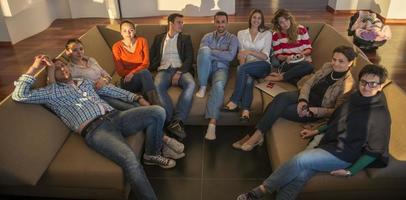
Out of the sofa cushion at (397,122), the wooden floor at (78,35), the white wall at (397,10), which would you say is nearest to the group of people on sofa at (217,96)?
the sofa cushion at (397,122)

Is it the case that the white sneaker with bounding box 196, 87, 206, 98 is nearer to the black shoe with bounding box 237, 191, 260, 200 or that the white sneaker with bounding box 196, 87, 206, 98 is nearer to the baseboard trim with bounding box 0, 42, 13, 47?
the black shoe with bounding box 237, 191, 260, 200

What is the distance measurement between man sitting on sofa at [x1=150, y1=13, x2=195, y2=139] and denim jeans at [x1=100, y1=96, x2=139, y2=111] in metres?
0.29

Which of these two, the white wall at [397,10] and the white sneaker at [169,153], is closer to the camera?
the white sneaker at [169,153]

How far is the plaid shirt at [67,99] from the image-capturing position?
221cm

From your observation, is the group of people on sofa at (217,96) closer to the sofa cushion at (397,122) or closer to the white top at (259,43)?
the white top at (259,43)

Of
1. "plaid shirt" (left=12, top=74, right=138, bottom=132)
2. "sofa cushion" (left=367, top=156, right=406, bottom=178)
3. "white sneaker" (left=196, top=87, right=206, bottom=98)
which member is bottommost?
"sofa cushion" (left=367, top=156, right=406, bottom=178)

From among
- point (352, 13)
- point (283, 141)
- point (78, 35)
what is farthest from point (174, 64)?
point (352, 13)

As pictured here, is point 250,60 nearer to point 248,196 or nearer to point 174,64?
point 174,64

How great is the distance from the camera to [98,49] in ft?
10.8

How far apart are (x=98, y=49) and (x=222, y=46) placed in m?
1.25

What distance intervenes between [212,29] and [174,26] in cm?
48

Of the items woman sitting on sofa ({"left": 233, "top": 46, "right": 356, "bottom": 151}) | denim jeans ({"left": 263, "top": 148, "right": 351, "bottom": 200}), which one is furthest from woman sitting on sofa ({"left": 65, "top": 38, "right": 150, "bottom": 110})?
denim jeans ({"left": 263, "top": 148, "right": 351, "bottom": 200})

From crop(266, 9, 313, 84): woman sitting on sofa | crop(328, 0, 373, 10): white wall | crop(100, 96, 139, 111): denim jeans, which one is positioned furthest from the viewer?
crop(328, 0, 373, 10): white wall

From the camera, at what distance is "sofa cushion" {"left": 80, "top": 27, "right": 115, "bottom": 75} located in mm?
3156
